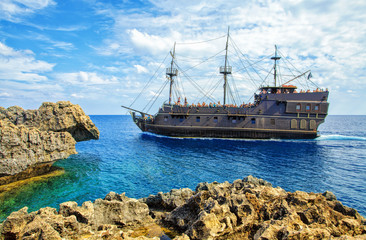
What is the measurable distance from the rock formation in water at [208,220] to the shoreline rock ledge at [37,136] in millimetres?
8856

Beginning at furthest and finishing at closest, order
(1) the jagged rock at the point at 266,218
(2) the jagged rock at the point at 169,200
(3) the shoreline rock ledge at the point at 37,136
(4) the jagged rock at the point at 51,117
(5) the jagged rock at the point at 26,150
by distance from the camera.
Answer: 1. (4) the jagged rock at the point at 51,117
2. (3) the shoreline rock ledge at the point at 37,136
3. (5) the jagged rock at the point at 26,150
4. (2) the jagged rock at the point at 169,200
5. (1) the jagged rock at the point at 266,218

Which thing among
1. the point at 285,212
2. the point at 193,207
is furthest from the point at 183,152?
the point at 285,212

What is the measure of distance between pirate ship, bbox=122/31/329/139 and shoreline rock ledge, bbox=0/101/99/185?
70.1ft

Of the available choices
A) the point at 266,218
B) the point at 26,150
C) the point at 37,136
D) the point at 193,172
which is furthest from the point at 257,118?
the point at 26,150

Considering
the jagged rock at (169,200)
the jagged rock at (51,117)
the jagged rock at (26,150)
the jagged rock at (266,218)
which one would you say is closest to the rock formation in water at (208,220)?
the jagged rock at (266,218)

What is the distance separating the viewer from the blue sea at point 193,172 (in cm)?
1480

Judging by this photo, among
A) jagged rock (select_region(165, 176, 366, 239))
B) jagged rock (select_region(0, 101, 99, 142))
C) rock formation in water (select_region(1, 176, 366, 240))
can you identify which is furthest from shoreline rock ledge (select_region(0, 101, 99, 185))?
jagged rock (select_region(165, 176, 366, 239))

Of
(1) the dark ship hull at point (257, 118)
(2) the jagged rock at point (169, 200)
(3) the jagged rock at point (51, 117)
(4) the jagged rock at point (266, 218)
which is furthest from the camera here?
(1) the dark ship hull at point (257, 118)

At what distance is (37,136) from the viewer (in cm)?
1673

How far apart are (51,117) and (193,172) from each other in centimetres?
1500

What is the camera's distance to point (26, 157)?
51.4ft

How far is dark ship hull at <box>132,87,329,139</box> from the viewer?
127 ft

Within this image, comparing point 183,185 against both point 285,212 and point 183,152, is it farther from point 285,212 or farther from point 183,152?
point 183,152

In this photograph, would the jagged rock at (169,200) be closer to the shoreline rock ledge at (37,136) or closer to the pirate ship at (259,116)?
the shoreline rock ledge at (37,136)
